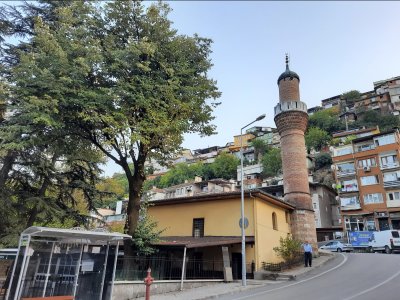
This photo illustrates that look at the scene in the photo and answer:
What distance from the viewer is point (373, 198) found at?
142ft

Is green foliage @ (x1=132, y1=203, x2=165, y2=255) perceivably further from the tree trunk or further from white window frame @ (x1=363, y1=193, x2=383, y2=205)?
white window frame @ (x1=363, y1=193, x2=383, y2=205)

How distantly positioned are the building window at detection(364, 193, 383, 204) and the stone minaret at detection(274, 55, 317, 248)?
23066mm

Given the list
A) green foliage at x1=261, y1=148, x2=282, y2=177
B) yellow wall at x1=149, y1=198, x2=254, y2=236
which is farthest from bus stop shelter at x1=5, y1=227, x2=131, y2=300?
green foliage at x1=261, y1=148, x2=282, y2=177

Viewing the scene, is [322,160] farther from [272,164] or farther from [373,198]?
[373,198]

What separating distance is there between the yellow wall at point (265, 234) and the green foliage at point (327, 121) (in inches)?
2438

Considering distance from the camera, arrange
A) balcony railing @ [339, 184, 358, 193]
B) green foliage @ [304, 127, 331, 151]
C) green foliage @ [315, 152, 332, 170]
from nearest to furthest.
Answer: balcony railing @ [339, 184, 358, 193]
green foliage @ [315, 152, 332, 170]
green foliage @ [304, 127, 331, 151]

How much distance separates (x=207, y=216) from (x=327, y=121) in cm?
6685

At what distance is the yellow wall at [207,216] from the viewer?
65.2ft

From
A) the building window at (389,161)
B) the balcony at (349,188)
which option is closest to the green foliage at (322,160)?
the balcony at (349,188)

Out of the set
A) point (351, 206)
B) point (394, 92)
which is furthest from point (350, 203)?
point (394, 92)

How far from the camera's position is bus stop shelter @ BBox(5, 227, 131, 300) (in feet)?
29.4

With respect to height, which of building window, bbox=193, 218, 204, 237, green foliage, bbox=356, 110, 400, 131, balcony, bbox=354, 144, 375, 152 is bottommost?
building window, bbox=193, 218, 204, 237

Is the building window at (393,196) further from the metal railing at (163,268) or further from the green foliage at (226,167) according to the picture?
the green foliage at (226,167)

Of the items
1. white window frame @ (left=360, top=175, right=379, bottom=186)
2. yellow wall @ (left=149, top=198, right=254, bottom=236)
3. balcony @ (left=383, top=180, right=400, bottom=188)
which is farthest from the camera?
white window frame @ (left=360, top=175, right=379, bottom=186)
